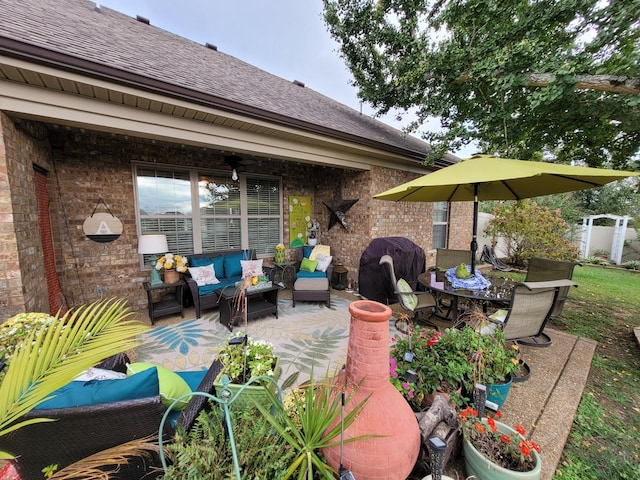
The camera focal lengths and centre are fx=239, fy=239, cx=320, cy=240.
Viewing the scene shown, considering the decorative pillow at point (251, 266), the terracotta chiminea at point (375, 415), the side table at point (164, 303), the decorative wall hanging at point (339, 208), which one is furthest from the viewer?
the decorative wall hanging at point (339, 208)

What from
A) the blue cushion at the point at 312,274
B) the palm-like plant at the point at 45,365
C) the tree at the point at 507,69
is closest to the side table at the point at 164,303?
the blue cushion at the point at 312,274

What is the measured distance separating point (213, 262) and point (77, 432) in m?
3.72

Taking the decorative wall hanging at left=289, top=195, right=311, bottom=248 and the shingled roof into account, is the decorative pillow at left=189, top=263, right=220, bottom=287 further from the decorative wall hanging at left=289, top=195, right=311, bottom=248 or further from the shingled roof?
the shingled roof

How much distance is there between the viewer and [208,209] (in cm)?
498

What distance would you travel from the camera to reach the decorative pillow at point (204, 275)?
416 centimetres

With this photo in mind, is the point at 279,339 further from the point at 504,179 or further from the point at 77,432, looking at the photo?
the point at 504,179

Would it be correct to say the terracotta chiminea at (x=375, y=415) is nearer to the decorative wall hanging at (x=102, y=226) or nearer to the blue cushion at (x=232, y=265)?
the blue cushion at (x=232, y=265)

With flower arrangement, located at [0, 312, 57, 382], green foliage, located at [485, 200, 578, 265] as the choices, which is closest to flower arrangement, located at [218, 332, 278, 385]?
flower arrangement, located at [0, 312, 57, 382]

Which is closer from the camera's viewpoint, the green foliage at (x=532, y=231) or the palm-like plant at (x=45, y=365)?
the palm-like plant at (x=45, y=365)

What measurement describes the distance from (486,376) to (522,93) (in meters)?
4.43

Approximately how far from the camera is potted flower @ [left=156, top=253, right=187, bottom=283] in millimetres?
3970

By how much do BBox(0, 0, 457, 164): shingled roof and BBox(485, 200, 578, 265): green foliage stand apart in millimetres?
5876

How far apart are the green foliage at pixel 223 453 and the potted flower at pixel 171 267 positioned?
3.35 m

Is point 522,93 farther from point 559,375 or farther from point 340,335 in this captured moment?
point 340,335
